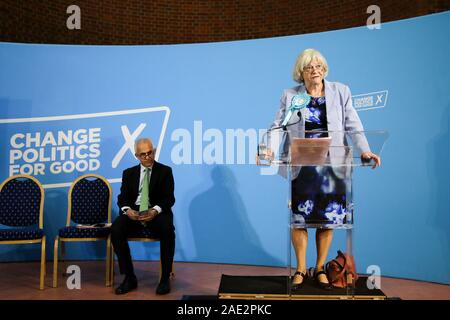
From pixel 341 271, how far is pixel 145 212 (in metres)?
1.69

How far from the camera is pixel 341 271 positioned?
303cm

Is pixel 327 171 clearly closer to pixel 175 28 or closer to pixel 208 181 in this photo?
pixel 208 181

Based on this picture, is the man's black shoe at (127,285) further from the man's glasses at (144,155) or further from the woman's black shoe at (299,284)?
the woman's black shoe at (299,284)

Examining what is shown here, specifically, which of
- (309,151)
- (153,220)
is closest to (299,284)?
(309,151)

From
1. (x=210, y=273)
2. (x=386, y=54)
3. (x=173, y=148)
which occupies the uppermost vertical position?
(x=386, y=54)

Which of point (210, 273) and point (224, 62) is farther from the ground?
point (224, 62)

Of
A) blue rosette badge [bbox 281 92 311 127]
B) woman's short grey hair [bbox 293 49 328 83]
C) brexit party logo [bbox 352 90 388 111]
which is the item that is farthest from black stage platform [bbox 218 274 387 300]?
brexit party logo [bbox 352 90 388 111]

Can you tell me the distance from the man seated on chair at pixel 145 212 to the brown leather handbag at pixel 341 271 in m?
1.31

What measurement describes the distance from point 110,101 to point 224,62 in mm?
1326

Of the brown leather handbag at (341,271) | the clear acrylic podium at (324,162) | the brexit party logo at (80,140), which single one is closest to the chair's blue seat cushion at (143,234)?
the brexit party logo at (80,140)

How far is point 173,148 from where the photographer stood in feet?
16.8
